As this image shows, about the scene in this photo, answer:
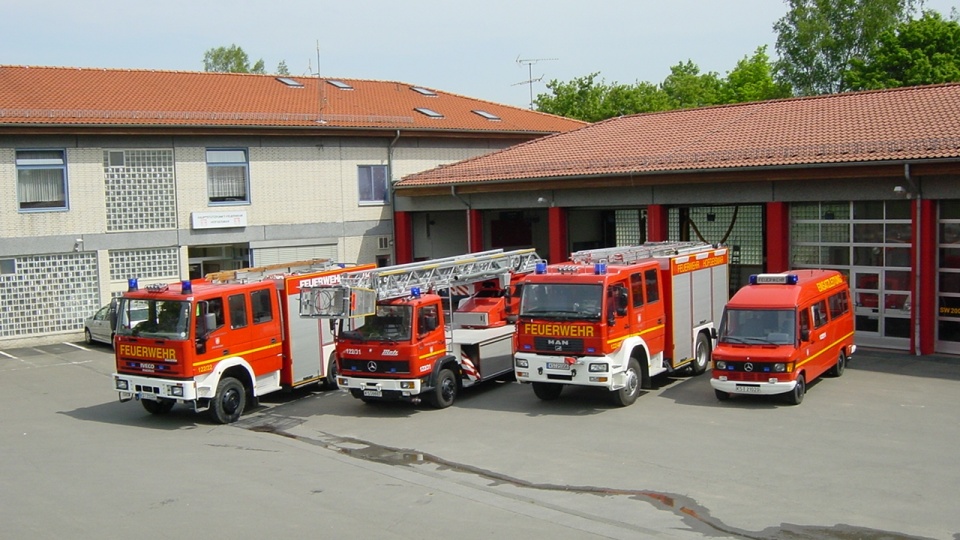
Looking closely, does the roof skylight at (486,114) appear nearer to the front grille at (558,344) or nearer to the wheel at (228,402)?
Result: the front grille at (558,344)

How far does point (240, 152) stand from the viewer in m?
29.6

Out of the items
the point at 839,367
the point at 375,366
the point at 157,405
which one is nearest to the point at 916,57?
the point at 839,367

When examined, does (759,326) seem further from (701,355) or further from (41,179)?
(41,179)

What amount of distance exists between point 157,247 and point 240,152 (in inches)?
158

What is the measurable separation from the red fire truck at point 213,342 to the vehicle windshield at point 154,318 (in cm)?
2

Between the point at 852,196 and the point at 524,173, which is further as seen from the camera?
the point at 524,173

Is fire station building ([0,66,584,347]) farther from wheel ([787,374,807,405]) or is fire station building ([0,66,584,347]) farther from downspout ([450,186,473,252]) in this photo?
wheel ([787,374,807,405])

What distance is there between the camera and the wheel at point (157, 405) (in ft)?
56.6

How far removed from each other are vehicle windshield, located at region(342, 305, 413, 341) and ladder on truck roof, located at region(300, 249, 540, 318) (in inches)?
12.8

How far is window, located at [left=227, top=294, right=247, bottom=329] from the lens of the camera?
16.6 meters

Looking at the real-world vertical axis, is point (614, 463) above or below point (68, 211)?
below

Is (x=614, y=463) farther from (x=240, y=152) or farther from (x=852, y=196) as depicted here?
(x=240, y=152)

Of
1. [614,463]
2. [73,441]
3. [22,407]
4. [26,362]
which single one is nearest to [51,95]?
[26,362]

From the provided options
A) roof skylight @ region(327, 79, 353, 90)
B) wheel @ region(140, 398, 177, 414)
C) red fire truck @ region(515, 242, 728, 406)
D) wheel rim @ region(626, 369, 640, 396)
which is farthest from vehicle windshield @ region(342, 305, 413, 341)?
roof skylight @ region(327, 79, 353, 90)
